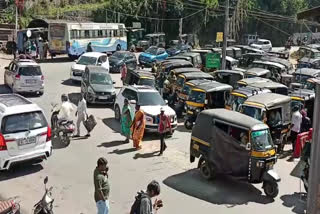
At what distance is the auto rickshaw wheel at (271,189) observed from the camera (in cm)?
1113

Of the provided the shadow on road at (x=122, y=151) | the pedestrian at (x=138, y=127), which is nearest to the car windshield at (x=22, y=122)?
the shadow on road at (x=122, y=151)

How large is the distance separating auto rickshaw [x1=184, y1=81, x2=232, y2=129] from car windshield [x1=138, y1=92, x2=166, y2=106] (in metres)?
1.51

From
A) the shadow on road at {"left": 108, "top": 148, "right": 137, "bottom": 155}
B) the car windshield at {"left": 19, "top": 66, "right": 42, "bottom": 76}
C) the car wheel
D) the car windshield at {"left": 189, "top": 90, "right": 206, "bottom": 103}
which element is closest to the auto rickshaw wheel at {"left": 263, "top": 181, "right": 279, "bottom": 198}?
the shadow on road at {"left": 108, "top": 148, "right": 137, "bottom": 155}

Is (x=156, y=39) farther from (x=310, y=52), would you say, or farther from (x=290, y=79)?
(x=290, y=79)

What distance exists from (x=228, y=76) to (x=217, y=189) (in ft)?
42.9

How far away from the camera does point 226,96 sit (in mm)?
18797

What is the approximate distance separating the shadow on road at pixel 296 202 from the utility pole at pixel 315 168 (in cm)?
641

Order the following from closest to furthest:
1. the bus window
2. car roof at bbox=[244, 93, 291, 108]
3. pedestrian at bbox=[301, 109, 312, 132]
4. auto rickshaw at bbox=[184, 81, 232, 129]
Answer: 1. car roof at bbox=[244, 93, 291, 108]
2. pedestrian at bbox=[301, 109, 312, 132]
3. auto rickshaw at bbox=[184, 81, 232, 129]
4. the bus window

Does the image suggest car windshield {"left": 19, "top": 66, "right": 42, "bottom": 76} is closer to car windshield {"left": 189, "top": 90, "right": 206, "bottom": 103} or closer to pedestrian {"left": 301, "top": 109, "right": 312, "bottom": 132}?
car windshield {"left": 189, "top": 90, "right": 206, "bottom": 103}

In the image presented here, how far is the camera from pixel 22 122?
11688 millimetres

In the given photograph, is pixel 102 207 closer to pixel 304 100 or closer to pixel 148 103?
pixel 148 103

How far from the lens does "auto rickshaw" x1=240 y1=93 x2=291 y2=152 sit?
15.2 meters

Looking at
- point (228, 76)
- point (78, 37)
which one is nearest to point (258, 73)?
point (228, 76)

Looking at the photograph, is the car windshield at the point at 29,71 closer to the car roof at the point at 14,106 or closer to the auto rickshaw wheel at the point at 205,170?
the car roof at the point at 14,106
